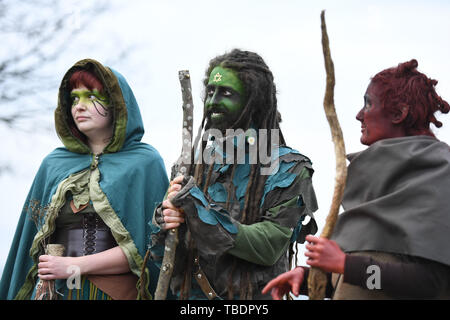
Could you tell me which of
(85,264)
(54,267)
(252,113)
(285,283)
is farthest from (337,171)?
A: (54,267)

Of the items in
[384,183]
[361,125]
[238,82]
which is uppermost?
[238,82]

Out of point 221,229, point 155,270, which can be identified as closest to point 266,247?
point 221,229

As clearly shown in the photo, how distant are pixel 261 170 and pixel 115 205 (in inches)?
42.0

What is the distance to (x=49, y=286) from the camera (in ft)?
12.5

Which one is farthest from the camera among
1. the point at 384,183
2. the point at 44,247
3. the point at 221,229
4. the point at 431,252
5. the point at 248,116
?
the point at 44,247

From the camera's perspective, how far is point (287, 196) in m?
3.35

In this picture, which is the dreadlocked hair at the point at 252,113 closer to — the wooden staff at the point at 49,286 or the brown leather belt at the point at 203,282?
the brown leather belt at the point at 203,282

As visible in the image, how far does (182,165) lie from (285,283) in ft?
2.64

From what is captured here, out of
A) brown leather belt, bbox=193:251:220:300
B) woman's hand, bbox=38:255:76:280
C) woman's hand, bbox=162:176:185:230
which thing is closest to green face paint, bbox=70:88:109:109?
woman's hand, bbox=38:255:76:280

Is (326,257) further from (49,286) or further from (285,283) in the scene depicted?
(49,286)

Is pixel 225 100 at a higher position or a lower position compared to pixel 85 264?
higher

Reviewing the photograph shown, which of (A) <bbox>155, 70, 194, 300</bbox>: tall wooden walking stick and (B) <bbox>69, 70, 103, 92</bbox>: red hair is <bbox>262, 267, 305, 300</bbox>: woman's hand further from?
(B) <bbox>69, 70, 103, 92</bbox>: red hair

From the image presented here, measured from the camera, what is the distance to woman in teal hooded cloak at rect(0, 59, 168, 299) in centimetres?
385
